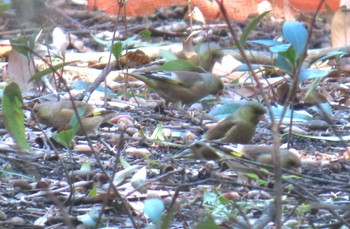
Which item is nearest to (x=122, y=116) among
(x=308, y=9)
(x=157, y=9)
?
(x=308, y=9)

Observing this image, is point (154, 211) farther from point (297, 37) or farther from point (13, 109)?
point (297, 37)

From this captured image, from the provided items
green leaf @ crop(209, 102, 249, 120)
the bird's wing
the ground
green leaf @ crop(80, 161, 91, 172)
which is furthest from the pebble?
green leaf @ crop(80, 161, 91, 172)

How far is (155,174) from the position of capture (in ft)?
12.8

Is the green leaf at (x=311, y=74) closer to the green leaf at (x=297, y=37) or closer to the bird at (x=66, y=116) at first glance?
the green leaf at (x=297, y=37)

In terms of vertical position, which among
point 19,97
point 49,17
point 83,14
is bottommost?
point 83,14

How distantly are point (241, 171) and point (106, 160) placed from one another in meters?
0.95

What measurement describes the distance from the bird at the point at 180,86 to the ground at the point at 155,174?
93 mm

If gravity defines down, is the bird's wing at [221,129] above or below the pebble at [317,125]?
above

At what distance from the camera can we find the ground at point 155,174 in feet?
9.04

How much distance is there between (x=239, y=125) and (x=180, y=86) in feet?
4.36

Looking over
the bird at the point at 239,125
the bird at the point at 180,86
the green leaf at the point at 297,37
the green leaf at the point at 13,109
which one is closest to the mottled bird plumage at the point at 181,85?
the bird at the point at 180,86

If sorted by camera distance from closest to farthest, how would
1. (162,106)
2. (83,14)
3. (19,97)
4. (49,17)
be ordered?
(49,17) → (19,97) → (162,106) → (83,14)

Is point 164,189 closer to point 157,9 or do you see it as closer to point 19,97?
point 19,97

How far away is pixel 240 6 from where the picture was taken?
892 centimetres
